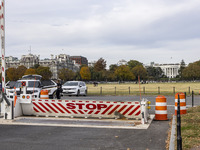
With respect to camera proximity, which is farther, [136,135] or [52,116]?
[52,116]

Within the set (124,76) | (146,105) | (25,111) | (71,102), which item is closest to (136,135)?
(146,105)

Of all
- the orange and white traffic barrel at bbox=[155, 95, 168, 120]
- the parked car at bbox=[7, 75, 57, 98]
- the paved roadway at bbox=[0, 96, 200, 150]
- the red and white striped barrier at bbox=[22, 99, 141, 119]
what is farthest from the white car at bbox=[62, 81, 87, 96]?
the paved roadway at bbox=[0, 96, 200, 150]

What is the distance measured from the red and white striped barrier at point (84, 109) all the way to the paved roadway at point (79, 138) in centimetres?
173

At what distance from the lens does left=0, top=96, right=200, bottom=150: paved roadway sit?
7398 mm

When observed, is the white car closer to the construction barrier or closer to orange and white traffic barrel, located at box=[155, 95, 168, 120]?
the construction barrier

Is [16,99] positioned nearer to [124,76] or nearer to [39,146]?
[39,146]

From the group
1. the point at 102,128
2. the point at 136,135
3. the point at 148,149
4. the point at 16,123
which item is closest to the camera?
the point at 148,149

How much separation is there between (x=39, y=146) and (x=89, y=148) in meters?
1.35

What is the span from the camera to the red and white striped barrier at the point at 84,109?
12078 millimetres

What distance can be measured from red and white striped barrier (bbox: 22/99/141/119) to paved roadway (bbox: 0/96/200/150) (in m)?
1.73

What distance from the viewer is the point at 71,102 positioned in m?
12.7

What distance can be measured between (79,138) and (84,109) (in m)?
4.16

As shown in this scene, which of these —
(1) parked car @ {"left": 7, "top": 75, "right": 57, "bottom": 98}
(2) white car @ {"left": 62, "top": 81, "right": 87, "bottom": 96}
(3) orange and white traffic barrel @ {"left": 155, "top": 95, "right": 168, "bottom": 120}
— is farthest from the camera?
(2) white car @ {"left": 62, "top": 81, "right": 87, "bottom": 96}

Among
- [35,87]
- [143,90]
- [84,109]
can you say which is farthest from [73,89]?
[84,109]
